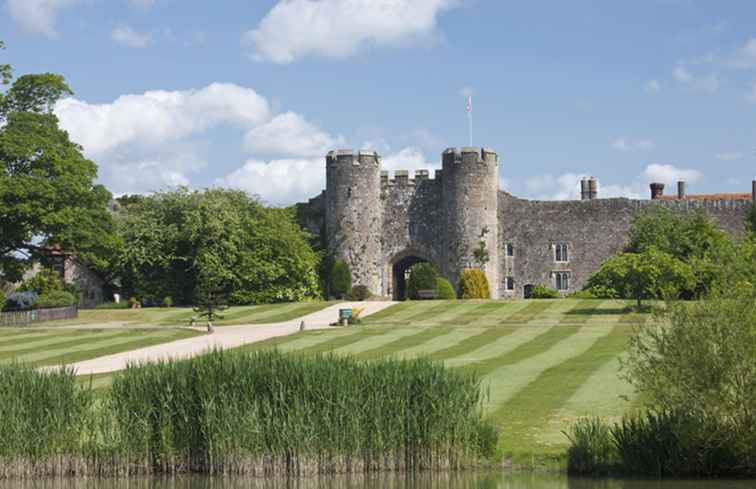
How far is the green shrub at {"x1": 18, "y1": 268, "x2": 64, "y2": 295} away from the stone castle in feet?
45.6

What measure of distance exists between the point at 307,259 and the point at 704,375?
43.0m

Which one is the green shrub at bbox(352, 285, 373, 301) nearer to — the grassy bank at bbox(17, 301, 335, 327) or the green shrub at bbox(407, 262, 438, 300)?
the green shrub at bbox(407, 262, 438, 300)

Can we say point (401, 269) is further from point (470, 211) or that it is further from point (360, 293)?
point (470, 211)

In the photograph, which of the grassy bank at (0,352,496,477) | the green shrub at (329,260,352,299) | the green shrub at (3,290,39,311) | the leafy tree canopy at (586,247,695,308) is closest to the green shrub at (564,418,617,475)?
the grassy bank at (0,352,496,477)

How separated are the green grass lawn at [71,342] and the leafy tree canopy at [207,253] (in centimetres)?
1500

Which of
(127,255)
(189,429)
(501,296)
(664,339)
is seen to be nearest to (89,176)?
(127,255)

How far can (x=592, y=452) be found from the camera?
20.0 meters

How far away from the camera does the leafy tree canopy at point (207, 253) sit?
58.5 metres

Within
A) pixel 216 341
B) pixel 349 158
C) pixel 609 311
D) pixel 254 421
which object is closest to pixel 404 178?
pixel 349 158

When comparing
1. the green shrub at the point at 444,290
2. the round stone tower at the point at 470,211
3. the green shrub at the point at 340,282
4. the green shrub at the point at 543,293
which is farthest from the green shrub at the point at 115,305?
the green shrub at the point at 543,293

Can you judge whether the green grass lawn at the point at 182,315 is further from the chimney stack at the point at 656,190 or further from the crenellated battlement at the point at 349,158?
the chimney stack at the point at 656,190

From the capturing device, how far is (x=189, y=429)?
21047mm

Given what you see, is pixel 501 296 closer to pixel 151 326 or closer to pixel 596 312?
pixel 596 312

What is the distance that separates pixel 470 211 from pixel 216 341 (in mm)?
28421
